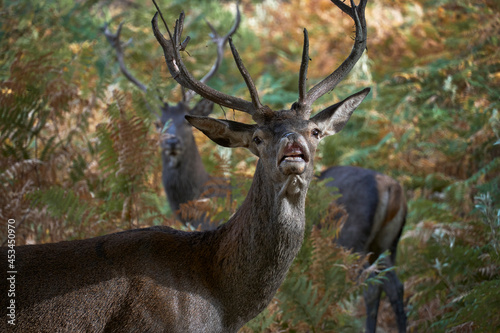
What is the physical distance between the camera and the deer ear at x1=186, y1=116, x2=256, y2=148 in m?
3.36

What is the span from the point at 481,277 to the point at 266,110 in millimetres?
2958

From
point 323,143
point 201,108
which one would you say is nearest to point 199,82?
point 201,108

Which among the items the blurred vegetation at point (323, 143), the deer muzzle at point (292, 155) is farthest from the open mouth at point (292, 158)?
the blurred vegetation at point (323, 143)

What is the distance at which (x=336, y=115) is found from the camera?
3.53 m

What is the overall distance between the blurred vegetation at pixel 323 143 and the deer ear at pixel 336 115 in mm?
563

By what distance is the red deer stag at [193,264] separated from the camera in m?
2.88

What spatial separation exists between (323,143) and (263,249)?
5.98 m

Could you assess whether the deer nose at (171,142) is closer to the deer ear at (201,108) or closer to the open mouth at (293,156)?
the deer ear at (201,108)

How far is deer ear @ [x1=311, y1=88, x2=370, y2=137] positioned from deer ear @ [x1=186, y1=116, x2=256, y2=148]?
429mm

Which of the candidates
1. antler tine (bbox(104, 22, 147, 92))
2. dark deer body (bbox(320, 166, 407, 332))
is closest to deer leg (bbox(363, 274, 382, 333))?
dark deer body (bbox(320, 166, 407, 332))

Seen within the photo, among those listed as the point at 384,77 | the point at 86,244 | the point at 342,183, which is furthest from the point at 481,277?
the point at 384,77

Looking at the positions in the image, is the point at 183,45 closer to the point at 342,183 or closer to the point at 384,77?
the point at 342,183

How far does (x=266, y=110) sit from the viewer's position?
3.25 meters

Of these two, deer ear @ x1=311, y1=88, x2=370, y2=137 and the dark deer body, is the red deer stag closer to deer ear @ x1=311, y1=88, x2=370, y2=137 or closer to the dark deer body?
deer ear @ x1=311, y1=88, x2=370, y2=137
